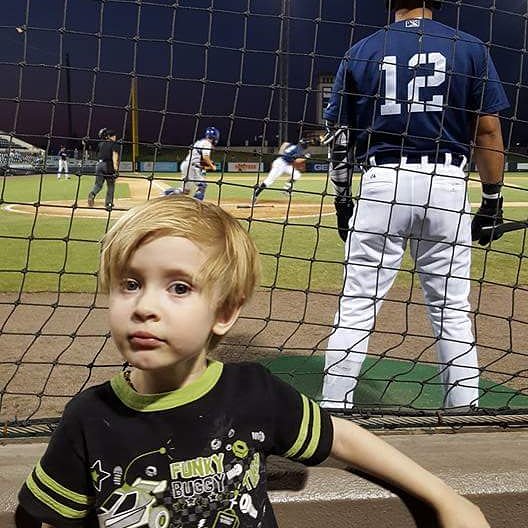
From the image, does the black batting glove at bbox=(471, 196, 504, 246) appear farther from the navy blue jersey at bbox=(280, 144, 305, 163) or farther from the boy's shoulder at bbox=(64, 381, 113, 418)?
the boy's shoulder at bbox=(64, 381, 113, 418)

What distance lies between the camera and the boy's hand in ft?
4.17

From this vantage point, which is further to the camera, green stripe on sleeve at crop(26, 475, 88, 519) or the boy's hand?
the boy's hand

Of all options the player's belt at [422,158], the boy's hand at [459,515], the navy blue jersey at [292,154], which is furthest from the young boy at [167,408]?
the player's belt at [422,158]

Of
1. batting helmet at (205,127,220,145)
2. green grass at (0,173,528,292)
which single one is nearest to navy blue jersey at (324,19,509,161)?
green grass at (0,173,528,292)

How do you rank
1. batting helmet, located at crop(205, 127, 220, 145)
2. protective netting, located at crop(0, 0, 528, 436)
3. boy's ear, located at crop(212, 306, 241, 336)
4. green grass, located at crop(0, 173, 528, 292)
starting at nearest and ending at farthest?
boy's ear, located at crop(212, 306, 241, 336) → protective netting, located at crop(0, 0, 528, 436) → green grass, located at crop(0, 173, 528, 292) → batting helmet, located at crop(205, 127, 220, 145)

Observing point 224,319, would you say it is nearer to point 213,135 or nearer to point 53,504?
point 53,504

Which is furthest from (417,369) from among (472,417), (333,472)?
(333,472)

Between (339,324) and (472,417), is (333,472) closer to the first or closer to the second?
(472,417)

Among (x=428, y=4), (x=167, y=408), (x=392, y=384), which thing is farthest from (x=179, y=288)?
(x=392, y=384)

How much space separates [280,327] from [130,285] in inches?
108

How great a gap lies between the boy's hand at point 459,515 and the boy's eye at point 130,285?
2.50 feet

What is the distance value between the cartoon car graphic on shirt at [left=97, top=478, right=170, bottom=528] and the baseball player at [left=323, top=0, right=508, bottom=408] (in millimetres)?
1188

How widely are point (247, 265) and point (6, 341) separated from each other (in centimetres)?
261

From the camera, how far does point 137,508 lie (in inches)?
44.9
